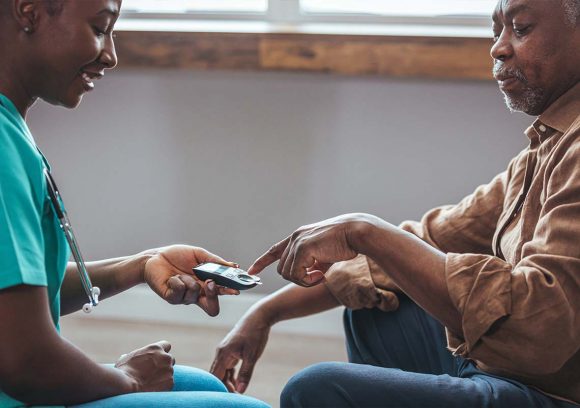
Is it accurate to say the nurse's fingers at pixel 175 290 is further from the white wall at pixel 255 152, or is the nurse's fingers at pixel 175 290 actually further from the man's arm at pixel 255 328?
Result: the white wall at pixel 255 152

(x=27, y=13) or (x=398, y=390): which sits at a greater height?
(x=27, y=13)

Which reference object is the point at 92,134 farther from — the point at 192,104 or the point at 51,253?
the point at 51,253

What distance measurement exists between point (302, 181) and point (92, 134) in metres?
0.75

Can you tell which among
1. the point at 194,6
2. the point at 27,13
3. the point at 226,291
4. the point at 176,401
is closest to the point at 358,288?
the point at 226,291

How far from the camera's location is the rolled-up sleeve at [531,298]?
127 centimetres

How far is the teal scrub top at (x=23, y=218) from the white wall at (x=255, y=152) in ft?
5.48

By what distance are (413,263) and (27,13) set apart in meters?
0.67

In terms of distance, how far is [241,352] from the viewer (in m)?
1.73

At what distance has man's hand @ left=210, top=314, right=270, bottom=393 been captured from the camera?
1.71 m

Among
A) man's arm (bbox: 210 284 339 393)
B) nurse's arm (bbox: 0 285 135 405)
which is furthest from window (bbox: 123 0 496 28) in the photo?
nurse's arm (bbox: 0 285 135 405)

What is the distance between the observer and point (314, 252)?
1390 millimetres

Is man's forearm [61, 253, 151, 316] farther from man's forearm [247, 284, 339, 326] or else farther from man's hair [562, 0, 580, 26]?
man's hair [562, 0, 580, 26]

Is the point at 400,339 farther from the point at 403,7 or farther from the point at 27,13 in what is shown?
the point at 403,7

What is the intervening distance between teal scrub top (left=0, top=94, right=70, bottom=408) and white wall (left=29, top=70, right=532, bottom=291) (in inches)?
65.7
